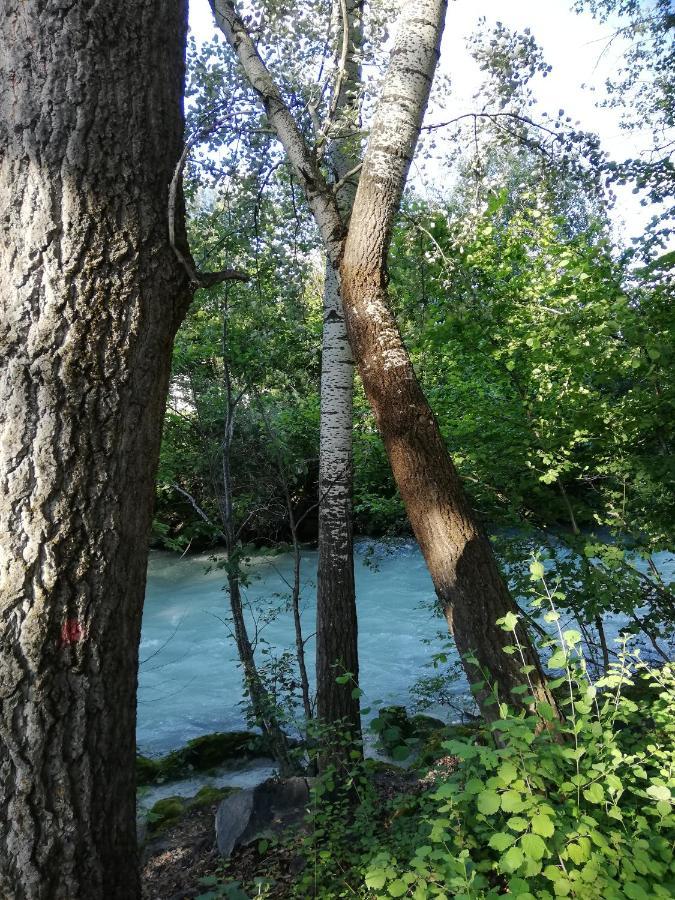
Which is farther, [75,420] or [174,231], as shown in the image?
[174,231]

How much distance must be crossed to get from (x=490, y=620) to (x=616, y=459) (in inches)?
117

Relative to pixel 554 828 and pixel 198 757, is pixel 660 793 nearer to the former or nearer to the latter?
pixel 554 828

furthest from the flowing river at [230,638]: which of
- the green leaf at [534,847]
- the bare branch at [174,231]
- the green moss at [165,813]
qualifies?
the green leaf at [534,847]

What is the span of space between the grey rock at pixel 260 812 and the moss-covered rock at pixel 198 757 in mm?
1936

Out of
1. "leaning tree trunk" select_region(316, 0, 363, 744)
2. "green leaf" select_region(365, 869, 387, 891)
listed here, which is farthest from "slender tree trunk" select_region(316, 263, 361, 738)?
"green leaf" select_region(365, 869, 387, 891)

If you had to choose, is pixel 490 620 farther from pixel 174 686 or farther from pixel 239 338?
pixel 174 686

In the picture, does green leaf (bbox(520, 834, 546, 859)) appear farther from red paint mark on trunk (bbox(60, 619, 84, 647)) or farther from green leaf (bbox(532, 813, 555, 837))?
red paint mark on trunk (bbox(60, 619, 84, 647))

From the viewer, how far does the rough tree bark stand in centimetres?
250

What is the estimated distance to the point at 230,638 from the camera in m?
9.54

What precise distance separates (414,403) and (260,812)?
9.07ft

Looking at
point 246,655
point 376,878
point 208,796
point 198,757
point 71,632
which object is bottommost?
point 198,757

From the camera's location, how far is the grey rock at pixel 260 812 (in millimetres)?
3654

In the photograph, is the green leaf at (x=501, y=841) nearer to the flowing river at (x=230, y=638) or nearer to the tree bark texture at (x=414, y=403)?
the tree bark texture at (x=414, y=403)

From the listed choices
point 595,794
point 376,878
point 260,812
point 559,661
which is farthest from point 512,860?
point 260,812
